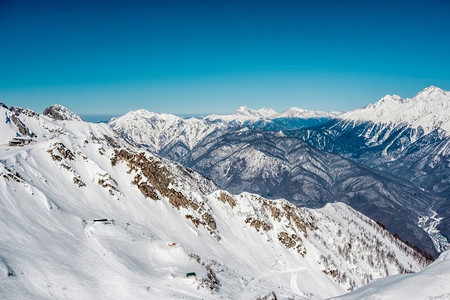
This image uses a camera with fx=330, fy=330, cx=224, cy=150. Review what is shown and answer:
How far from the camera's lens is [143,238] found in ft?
269

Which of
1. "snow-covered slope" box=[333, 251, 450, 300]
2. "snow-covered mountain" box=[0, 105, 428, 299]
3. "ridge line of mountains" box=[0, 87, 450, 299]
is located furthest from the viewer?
"snow-covered mountain" box=[0, 105, 428, 299]

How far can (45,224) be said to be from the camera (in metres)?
68.0

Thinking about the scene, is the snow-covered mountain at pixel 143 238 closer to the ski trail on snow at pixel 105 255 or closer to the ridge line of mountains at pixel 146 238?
the ski trail on snow at pixel 105 255

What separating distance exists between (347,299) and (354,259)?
125697 millimetres

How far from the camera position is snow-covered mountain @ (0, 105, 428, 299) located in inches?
2119

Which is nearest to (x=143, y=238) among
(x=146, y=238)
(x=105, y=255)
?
(x=146, y=238)

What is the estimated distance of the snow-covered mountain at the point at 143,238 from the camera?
53812 mm

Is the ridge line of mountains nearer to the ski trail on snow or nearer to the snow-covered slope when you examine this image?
the ski trail on snow

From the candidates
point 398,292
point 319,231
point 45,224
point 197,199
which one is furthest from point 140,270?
point 319,231

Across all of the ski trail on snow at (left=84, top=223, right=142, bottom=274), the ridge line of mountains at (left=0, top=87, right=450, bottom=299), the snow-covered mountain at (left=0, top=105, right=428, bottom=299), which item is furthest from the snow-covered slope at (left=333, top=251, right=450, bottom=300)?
the ski trail on snow at (left=84, top=223, right=142, bottom=274)

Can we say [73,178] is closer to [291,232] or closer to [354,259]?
[291,232]

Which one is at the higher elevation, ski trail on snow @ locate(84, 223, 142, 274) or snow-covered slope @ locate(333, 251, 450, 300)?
ski trail on snow @ locate(84, 223, 142, 274)

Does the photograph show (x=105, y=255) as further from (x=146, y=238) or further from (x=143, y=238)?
(x=146, y=238)

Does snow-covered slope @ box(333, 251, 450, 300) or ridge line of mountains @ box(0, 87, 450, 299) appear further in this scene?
ridge line of mountains @ box(0, 87, 450, 299)
